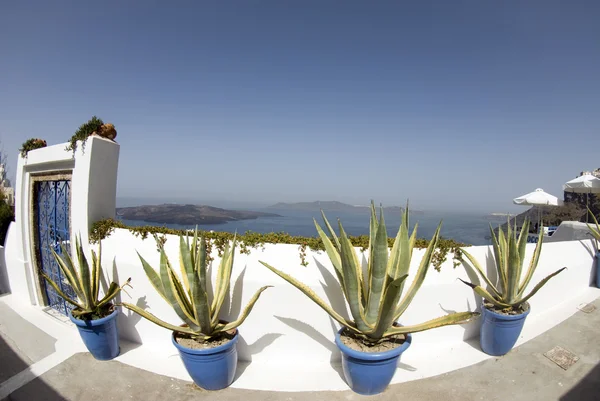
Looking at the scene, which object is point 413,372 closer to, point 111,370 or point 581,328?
point 581,328

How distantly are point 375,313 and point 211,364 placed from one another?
1.65 m

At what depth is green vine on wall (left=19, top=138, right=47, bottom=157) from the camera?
513cm

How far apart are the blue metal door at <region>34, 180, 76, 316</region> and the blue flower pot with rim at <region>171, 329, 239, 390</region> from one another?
3.04m

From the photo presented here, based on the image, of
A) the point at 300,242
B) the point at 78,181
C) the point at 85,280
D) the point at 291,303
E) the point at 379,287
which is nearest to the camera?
the point at 379,287

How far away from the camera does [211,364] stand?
2.83 m

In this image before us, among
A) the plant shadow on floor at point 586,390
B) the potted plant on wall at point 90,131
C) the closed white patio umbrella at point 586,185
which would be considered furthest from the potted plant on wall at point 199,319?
the closed white patio umbrella at point 586,185

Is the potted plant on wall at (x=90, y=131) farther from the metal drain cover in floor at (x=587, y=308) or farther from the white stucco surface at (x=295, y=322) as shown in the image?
the metal drain cover in floor at (x=587, y=308)

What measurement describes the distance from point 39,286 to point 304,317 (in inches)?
211

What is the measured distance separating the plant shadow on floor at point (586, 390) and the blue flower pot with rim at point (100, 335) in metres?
4.86

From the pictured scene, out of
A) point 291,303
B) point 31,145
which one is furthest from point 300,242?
point 31,145

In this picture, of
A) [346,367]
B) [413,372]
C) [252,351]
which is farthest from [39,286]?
[413,372]

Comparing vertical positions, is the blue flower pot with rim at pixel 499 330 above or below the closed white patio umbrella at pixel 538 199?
below

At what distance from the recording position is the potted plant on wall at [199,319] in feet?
9.12

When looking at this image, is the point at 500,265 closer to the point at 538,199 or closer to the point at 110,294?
the point at 110,294
